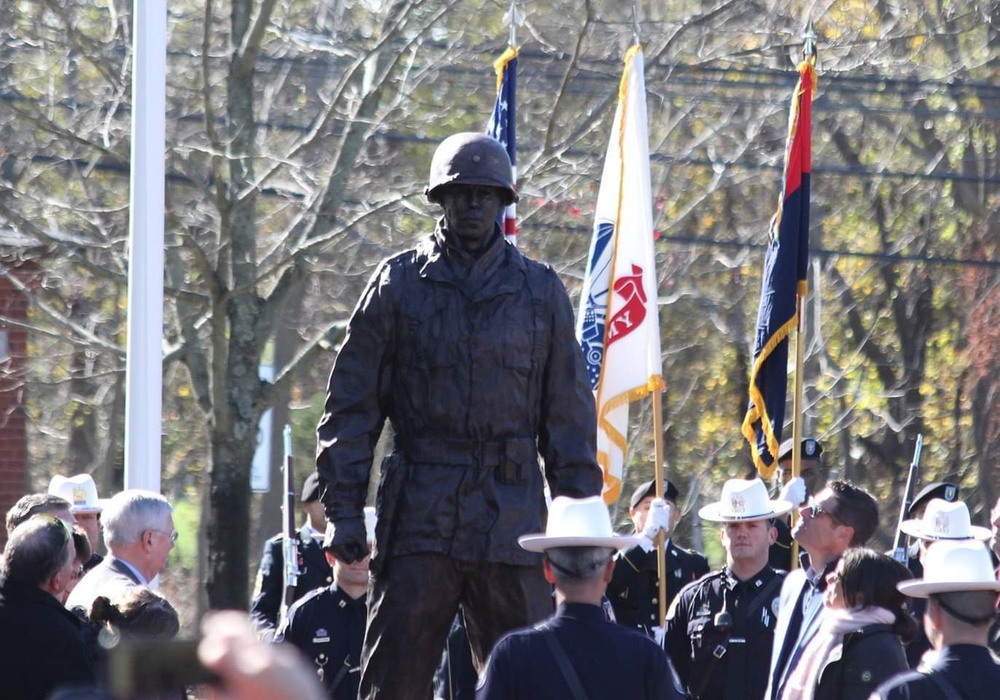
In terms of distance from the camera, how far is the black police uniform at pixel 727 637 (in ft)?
27.3

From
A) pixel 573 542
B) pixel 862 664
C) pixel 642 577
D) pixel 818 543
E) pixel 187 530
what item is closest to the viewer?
pixel 573 542

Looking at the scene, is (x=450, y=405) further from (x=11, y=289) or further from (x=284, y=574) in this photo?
(x=11, y=289)

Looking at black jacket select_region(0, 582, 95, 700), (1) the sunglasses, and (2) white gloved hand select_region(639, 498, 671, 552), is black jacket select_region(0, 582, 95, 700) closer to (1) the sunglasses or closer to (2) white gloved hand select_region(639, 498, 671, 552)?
(1) the sunglasses

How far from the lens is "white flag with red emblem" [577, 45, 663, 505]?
9.42 metres

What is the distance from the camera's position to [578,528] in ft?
14.8

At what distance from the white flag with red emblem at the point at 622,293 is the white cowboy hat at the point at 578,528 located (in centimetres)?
452

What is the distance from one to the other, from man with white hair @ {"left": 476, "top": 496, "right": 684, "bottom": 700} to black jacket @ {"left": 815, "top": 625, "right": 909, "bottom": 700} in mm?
1727

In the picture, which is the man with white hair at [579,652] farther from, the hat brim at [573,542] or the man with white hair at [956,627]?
the man with white hair at [956,627]

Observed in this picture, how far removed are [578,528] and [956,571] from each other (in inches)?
42.0

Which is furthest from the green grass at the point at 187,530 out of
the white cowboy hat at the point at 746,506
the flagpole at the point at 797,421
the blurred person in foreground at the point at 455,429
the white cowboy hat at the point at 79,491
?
the blurred person in foreground at the point at 455,429

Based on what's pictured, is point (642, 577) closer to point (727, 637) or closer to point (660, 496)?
point (660, 496)

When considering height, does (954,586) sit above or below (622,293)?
below

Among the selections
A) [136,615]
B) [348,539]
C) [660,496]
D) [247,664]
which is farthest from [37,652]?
[660,496]

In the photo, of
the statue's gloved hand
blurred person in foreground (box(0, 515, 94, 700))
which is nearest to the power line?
the statue's gloved hand
